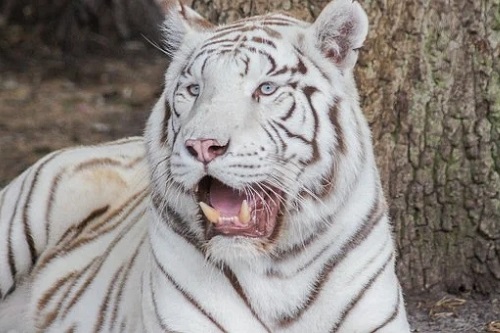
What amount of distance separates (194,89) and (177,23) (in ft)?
0.89

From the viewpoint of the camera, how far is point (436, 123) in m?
4.60

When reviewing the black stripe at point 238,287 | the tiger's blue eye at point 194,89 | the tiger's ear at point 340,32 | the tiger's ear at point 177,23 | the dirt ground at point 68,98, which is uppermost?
the tiger's ear at point 340,32

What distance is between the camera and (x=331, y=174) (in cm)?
329

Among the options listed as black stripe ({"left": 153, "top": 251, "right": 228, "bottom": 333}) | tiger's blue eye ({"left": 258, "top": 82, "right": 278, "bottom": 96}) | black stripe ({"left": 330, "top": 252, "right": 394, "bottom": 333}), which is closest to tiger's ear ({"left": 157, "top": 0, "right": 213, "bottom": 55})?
tiger's blue eye ({"left": 258, "top": 82, "right": 278, "bottom": 96})

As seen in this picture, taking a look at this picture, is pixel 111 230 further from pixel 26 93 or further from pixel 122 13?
pixel 122 13

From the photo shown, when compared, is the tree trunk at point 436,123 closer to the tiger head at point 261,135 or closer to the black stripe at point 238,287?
the tiger head at point 261,135

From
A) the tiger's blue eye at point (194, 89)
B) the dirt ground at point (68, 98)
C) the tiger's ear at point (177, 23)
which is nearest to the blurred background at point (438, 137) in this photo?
the tiger's ear at point (177, 23)

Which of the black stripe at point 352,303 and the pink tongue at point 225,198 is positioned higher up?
the pink tongue at point 225,198

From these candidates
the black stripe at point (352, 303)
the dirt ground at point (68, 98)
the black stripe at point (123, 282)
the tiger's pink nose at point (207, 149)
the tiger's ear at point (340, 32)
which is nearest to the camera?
the tiger's pink nose at point (207, 149)

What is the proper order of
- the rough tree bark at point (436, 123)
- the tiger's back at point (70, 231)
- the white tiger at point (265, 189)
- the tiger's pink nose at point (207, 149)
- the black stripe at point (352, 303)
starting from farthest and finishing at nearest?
1. the rough tree bark at point (436, 123)
2. the tiger's back at point (70, 231)
3. the black stripe at point (352, 303)
4. the white tiger at point (265, 189)
5. the tiger's pink nose at point (207, 149)

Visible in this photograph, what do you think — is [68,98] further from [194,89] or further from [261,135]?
[261,135]

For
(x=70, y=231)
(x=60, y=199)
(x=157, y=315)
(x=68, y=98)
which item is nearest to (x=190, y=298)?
(x=157, y=315)

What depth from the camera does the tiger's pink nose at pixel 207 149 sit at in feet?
10.1

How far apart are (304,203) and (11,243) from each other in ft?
5.44
